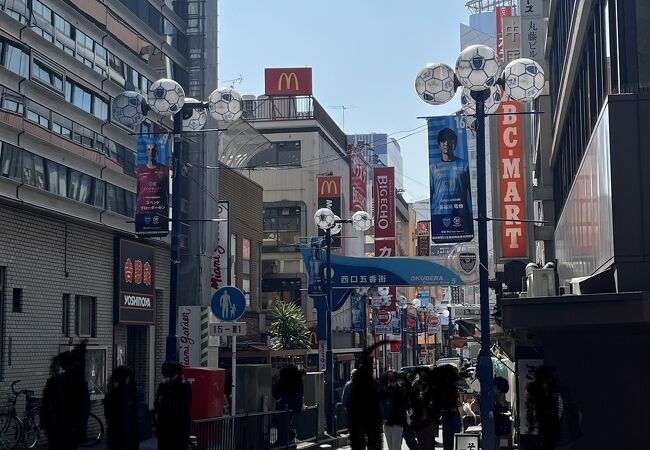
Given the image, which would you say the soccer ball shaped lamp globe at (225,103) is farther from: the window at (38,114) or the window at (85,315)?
the window at (85,315)

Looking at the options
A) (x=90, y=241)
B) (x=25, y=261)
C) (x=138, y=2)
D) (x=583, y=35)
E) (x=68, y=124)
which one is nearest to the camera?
(x=583, y=35)

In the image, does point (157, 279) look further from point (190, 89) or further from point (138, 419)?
point (138, 419)

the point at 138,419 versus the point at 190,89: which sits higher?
the point at 190,89

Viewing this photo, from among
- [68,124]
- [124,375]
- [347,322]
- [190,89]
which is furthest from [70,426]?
[347,322]

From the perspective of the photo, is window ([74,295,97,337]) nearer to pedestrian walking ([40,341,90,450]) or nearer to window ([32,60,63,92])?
window ([32,60,63,92])

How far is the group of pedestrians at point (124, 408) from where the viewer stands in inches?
606

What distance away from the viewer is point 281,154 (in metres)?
72.1

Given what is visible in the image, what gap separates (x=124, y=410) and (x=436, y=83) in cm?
814

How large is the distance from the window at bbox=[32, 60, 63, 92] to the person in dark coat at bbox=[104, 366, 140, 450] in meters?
12.2

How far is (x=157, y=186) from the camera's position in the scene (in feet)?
80.9

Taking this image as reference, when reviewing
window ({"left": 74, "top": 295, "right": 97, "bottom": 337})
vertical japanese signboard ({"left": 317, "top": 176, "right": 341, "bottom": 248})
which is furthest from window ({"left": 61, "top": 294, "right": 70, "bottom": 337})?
vertical japanese signboard ({"left": 317, "top": 176, "right": 341, "bottom": 248})

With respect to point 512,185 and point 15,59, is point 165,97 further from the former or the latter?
point 512,185

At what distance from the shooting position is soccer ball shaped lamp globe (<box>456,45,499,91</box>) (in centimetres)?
2011

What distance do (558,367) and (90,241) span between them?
13524mm
